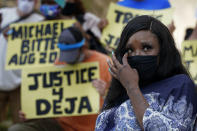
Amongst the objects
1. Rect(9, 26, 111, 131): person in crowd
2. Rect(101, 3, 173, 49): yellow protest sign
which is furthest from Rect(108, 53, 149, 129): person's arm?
Rect(101, 3, 173, 49): yellow protest sign

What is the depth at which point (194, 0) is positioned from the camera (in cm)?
1441

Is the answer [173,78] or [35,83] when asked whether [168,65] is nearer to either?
[173,78]

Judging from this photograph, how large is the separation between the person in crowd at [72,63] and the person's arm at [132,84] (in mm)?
2190

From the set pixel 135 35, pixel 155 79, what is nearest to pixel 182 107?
pixel 155 79

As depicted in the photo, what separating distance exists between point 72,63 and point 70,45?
0.69ft

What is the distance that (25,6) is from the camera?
609 cm

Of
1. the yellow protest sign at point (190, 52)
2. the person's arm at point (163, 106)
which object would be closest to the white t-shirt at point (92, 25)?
the yellow protest sign at point (190, 52)

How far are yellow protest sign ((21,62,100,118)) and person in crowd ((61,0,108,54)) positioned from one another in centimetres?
108

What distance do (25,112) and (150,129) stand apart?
2.93 meters

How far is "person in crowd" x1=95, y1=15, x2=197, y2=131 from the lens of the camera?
2.44m

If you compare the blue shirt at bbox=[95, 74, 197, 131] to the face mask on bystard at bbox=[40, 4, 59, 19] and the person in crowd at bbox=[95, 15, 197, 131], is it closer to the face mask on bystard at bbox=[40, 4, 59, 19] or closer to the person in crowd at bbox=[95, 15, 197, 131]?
the person in crowd at bbox=[95, 15, 197, 131]

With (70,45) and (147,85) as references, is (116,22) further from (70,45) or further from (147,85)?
(147,85)

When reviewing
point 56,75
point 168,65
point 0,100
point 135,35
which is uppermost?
point 135,35

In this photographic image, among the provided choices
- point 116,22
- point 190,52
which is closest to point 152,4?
point 116,22
